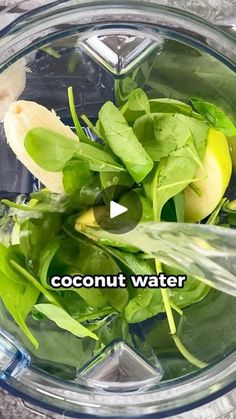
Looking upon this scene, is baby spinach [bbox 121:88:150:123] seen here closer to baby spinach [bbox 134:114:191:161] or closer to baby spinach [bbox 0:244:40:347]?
baby spinach [bbox 134:114:191:161]

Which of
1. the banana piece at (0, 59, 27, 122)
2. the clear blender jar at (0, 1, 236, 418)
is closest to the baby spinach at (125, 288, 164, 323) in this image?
the clear blender jar at (0, 1, 236, 418)

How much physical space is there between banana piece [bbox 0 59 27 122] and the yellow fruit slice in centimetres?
15

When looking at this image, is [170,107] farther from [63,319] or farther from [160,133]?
[63,319]

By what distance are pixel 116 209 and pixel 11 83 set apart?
5.2 inches

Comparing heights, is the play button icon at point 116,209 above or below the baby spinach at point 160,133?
below

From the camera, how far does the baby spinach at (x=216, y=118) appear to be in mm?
507

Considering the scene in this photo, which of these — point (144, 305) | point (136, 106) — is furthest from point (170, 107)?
point (144, 305)

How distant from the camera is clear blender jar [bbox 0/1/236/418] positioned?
0.54 m

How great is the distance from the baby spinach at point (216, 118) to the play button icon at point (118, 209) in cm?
7

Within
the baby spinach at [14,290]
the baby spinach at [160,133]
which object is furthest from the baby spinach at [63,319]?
the baby spinach at [160,133]

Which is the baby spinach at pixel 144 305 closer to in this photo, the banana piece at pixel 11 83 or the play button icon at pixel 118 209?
the play button icon at pixel 118 209

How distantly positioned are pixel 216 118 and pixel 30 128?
0.13 metres

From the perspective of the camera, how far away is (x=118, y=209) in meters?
0.50

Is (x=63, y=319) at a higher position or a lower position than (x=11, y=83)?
lower
